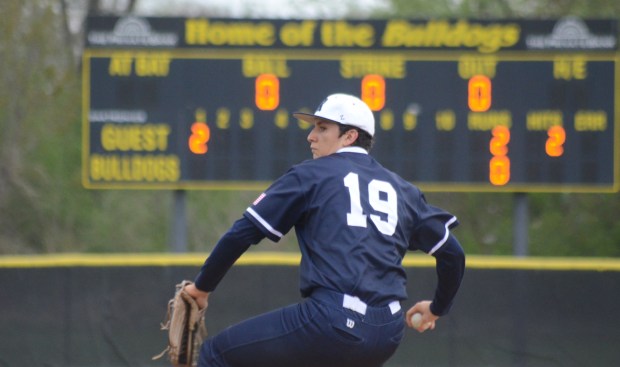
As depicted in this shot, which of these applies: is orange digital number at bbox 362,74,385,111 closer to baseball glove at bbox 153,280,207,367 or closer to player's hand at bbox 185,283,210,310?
baseball glove at bbox 153,280,207,367

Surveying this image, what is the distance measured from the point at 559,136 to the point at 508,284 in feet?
10.9

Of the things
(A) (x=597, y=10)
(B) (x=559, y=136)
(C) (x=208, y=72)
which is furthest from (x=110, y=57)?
(A) (x=597, y=10)

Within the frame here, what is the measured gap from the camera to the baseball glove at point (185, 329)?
445cm

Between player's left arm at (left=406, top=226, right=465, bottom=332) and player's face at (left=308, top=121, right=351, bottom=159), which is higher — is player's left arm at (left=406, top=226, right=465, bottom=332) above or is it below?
below

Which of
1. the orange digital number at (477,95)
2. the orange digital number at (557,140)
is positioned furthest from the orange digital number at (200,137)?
the orange digital number at (557,140)

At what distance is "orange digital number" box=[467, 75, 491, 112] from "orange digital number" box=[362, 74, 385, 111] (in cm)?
89

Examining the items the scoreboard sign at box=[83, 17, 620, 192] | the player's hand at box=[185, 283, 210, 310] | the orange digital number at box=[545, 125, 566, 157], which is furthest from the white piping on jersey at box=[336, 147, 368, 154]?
the orange digital number at box=[545, 125, 566, 157]

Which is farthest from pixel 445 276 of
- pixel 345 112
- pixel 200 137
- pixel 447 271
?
pixel 200 137

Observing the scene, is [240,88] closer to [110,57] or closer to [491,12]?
[110,57]

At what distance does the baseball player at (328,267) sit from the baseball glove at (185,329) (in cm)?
7

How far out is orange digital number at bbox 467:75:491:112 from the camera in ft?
37.5

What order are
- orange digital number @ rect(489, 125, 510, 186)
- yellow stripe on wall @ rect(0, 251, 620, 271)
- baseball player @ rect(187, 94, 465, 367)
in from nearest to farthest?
baseball player @ rect(187, 94, 465, 367), yellow stripe on wall @ rect(0, 251, 620, 271), orange digital number @ rect(489, 125, 510, 186)

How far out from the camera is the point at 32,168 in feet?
55.9

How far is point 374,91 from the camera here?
37.2 ft
